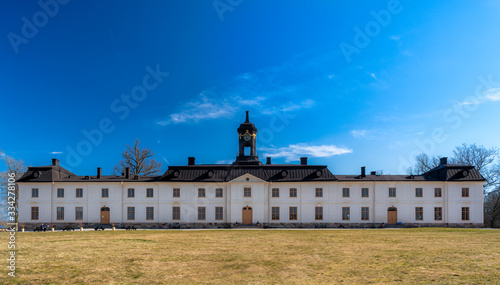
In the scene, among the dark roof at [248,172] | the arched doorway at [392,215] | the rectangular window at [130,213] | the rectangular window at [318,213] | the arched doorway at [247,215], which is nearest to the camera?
the arched doorway at [247,215]

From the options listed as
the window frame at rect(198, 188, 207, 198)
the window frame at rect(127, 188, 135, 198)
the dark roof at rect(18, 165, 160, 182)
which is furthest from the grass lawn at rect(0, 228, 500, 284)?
the dark roof at rect(18, 165, 160, 182)

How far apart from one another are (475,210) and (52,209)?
4513 centimetres

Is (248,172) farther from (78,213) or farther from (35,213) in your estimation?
(35,213)

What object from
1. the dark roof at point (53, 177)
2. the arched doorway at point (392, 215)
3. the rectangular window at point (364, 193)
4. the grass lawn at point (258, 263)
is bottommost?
the arched doorway at point (392, 215)

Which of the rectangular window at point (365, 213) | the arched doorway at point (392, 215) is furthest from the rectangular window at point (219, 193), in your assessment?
the arched doorway at point (392, 215)

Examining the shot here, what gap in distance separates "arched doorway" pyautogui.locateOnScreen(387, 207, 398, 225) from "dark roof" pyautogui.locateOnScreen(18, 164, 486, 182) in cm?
321

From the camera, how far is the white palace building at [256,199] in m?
38.5

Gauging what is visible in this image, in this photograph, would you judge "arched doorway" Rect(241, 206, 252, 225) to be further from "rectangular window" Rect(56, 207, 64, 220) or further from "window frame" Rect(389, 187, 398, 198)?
"rectangular window" Rect(56, 207, 64, 220)

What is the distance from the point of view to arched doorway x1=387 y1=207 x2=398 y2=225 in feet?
127

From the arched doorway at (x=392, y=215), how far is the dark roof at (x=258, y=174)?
3.21m

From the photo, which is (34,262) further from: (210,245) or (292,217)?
(292,217)

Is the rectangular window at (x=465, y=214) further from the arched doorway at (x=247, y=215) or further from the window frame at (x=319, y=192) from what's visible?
the arched doorway at (x=247, y=215)

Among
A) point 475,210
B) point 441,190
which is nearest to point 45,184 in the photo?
point 441,190

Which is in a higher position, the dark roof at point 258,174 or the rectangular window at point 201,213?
the dark roof at point 258,174
